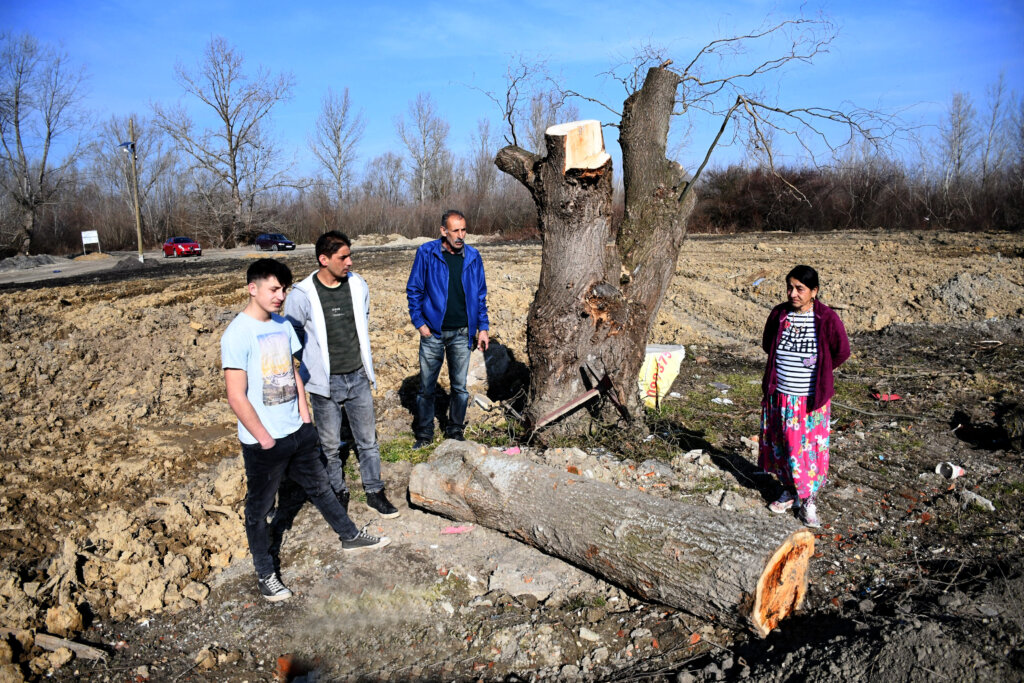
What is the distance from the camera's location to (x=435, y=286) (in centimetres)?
510

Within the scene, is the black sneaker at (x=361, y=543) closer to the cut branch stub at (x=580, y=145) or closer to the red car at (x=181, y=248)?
the cut branch stub at (x=580, y=145)

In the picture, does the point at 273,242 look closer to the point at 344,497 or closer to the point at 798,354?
the point at 344,497

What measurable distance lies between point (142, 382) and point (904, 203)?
28.7 meters

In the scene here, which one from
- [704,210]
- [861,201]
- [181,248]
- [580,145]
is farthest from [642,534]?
[704,210]

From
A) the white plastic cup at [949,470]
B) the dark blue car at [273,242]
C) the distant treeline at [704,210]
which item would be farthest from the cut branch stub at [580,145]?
the dark blue car at [273,242]

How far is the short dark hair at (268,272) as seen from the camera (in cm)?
336

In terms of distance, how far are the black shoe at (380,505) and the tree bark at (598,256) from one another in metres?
1.51

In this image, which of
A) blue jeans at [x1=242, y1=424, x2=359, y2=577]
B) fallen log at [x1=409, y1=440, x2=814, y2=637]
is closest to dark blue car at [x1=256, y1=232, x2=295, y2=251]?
fallen log at [x1=409, y1=440, x2=814, y2=637]

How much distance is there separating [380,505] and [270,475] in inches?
40.4

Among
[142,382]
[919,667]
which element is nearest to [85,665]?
[919,667]

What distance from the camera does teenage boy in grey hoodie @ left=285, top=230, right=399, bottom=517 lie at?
4.05 m

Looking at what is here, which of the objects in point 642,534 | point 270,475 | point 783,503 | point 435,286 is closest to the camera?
point 642,534

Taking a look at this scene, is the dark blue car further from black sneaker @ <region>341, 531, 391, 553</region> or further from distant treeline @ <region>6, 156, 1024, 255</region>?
black sneaker @ <region>341, 531, 391, 553</region>

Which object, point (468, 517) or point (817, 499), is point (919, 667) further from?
point (468, 517)
